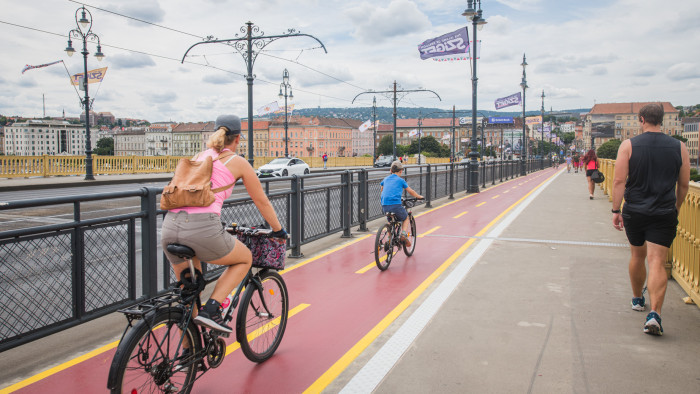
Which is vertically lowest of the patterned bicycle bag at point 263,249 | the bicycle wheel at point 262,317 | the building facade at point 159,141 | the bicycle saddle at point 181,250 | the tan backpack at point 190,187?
the bicycle wheel at point 262,317

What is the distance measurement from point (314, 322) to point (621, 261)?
5032 mm

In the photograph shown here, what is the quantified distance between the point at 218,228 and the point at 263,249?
546mm

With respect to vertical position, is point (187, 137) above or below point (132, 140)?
below

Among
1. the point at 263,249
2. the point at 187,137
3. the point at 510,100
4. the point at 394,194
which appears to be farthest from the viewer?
the point at 187,137

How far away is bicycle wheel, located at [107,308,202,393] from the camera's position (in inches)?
110

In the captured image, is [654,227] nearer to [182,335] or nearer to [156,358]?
[182,335]

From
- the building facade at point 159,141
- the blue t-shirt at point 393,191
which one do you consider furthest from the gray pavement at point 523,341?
the building facade at point 159,141

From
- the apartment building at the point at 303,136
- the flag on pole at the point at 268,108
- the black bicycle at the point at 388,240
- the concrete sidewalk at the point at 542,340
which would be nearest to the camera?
the concrete sidewalk at the point at 542,340

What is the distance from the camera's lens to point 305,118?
507 feet

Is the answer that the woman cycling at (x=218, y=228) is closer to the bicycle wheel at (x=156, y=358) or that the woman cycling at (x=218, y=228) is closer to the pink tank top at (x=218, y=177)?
the pink tank top at (x=218, y=177)

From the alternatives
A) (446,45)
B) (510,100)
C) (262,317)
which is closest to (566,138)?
(510,100)

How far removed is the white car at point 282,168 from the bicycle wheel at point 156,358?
30.9 meters

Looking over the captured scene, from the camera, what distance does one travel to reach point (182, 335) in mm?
3168

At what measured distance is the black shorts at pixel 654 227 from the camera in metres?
4.49
